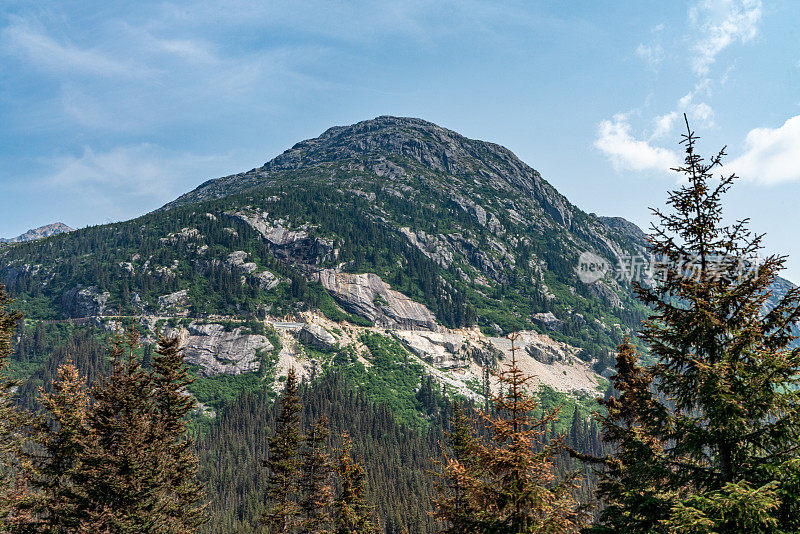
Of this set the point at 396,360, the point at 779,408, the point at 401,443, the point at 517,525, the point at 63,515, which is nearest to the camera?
the point at 779,408

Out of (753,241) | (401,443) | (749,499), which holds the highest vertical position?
(753,241)

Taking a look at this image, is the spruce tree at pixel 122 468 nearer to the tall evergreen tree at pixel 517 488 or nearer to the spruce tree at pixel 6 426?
the spruce tree at pixel 6 426

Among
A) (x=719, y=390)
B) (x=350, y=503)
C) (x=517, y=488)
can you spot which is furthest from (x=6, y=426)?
(x=719, y=390)

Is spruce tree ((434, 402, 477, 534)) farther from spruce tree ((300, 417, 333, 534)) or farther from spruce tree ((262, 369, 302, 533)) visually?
spruce tree ((262, 369, 302, 533))

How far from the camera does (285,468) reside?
120 ft

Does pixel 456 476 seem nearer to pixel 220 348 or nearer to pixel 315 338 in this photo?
pixel 315 338

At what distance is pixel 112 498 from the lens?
952 inches

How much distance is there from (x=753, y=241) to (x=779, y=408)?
5.00 meters

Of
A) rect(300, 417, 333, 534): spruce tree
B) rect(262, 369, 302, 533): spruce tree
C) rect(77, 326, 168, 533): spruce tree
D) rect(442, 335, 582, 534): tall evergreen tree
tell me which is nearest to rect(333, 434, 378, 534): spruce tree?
rect(300, 417, 333, 534): spruce tree

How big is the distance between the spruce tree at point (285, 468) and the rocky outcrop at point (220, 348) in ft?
487

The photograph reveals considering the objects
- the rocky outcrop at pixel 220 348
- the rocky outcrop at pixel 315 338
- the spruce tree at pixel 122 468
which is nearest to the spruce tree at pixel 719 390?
the spruce tree at pixel 122 468

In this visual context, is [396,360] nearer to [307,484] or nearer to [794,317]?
[307,484]

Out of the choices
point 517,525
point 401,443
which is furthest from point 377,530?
point 401,443

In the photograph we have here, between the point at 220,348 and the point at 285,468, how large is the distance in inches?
6410
